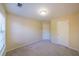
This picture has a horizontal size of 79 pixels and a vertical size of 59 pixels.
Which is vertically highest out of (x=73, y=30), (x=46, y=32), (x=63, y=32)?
(x=73, y=30)

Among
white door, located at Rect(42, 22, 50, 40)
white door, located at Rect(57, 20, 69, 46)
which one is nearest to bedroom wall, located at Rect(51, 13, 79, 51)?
white door, located at Rect(57, 20, 69, 46)

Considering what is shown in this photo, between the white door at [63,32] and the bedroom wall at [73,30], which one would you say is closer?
the bedroom wall at [73,30]

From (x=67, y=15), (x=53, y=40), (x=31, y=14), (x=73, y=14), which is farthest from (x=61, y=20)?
(x=31, y=14)

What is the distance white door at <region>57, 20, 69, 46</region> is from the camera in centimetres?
433

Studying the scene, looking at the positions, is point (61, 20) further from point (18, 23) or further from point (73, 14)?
point (18, 23)

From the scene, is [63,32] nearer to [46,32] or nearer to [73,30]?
[73,30]

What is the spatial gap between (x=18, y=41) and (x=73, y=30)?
224 centimetres

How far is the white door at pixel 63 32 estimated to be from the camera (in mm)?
4332

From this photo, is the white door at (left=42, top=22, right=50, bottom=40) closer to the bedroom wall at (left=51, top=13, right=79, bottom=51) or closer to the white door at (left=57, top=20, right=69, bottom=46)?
the white door at (left=57, top=20, right=69, bottom=46)

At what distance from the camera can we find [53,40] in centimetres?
543

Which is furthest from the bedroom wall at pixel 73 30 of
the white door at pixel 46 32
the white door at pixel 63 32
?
the white door at pixel 46 32

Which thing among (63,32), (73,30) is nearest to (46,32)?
(63,32)

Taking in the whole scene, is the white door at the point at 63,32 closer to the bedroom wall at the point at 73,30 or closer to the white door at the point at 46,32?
the bedroom wall at the point at 73,30

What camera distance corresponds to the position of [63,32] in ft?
15.3
